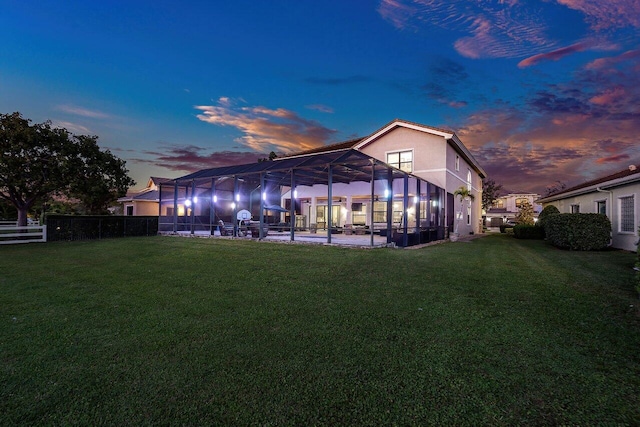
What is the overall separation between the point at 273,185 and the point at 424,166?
10282 mm

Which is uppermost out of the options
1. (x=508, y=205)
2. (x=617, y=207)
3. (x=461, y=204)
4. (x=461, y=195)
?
(x=508, y=205)

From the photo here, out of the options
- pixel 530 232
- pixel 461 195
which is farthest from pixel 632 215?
pixel 530 232

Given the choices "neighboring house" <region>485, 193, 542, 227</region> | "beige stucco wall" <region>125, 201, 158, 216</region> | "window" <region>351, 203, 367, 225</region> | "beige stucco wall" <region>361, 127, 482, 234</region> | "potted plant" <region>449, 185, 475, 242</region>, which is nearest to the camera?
"beige stucco wall" <region>361, 127, 482, 234</region>

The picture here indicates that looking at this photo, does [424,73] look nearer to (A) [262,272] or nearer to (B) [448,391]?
(A) [262,272]

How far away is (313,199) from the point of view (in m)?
20.5

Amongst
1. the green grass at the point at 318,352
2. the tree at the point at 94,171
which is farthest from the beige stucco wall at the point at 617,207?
the tree at the point at 94,171

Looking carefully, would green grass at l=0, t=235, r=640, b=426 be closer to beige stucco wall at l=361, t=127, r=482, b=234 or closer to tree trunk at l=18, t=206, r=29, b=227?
beige stucco wall at l=361, t=127, r=482, b=234

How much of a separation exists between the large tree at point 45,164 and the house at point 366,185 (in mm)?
4965

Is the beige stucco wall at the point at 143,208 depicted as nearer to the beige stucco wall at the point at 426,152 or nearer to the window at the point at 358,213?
the window at the point at 358,213

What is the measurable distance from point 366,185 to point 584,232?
1081 cm

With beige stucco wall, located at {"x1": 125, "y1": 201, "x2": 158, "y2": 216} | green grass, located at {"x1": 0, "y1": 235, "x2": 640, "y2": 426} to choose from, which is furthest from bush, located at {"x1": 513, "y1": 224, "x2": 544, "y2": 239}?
beige stucco wall, located at {"x1": 125, "y1": 201, "x2": 158, "y2": 216}

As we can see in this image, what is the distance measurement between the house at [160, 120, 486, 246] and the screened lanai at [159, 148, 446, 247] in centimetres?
6

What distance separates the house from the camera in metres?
15.2

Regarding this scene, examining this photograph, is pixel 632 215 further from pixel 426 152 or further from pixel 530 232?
pixel 530 232
